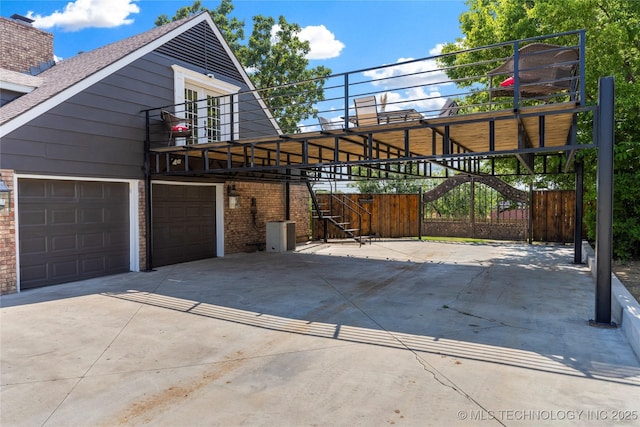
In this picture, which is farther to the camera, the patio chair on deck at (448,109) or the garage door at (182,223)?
the garage door at (182,223)

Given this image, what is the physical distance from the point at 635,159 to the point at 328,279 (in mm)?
7744

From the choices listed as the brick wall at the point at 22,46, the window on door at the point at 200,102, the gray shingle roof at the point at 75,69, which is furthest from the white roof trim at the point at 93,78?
the brick wall at the point at 22,46

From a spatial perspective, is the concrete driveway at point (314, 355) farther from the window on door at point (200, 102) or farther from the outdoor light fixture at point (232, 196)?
the window on door at point (200, 102)

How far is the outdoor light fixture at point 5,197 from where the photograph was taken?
669cm

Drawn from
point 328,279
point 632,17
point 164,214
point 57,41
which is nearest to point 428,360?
point 328,279

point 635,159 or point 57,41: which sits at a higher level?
point 57,41

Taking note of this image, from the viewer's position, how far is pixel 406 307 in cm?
607

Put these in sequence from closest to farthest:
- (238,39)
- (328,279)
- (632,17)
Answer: (328,279) < (632,17) < (238,39)

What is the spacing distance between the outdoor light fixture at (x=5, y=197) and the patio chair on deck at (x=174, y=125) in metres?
3.49

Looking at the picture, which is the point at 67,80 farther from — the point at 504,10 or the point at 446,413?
the point at 504,10

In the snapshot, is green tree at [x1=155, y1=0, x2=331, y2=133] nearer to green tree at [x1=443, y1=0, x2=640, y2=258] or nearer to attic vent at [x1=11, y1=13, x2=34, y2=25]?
attic vent at [x1=11, y1=13, x2=34, y2=25]

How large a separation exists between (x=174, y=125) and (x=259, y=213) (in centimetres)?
462

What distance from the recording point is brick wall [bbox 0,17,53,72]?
371 inches

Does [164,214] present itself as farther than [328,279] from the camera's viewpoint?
Yes
